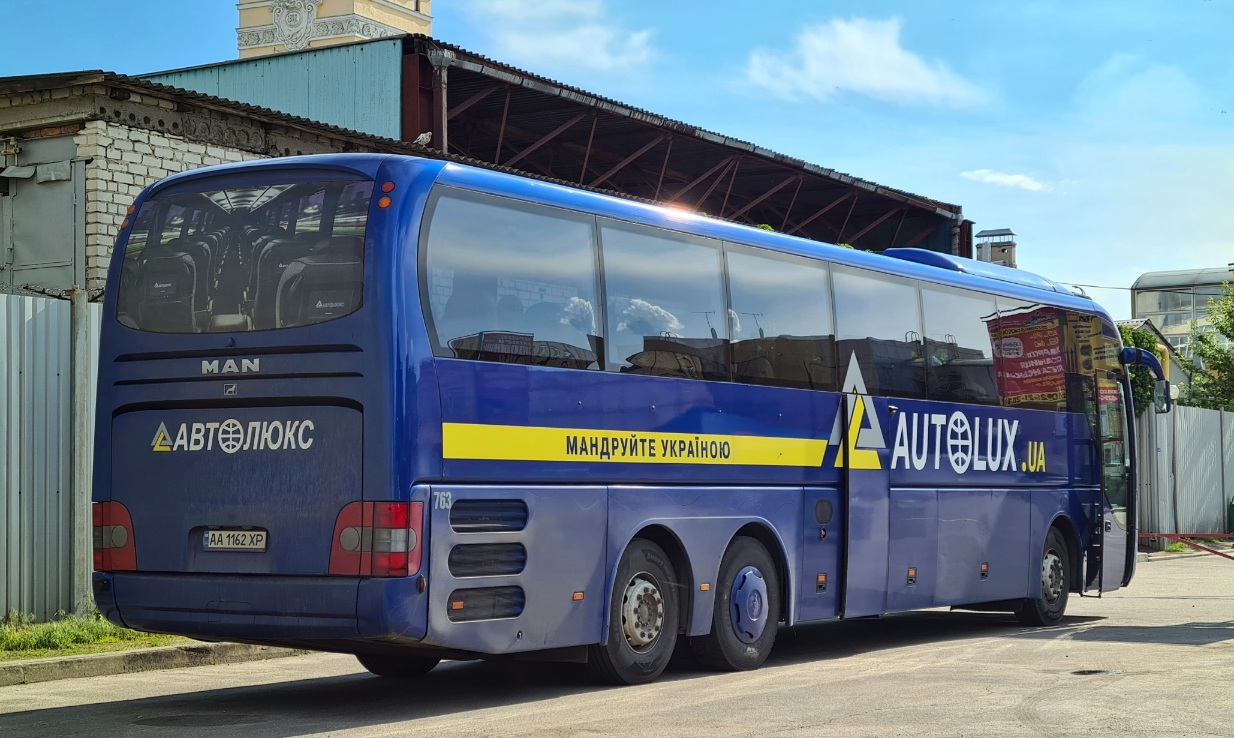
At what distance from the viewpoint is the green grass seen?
1159 centimetres

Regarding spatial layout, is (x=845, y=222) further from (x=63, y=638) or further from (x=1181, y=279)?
(x=1181, y=279)

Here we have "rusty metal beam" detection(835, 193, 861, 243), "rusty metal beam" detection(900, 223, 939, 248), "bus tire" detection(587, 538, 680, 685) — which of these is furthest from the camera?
"rusty metal beam" detection(900, 223, 939, 248)

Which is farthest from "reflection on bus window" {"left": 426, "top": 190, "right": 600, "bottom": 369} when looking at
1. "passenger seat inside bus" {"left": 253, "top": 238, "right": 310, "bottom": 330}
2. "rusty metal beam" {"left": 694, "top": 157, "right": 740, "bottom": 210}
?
"rusty metal beam" {"left": 694, "top": 157, "right": 740, "bottom": 210}

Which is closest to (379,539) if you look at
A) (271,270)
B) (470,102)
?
(271,270)

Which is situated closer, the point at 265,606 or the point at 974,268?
the point at 265,606

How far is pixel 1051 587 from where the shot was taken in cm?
1622

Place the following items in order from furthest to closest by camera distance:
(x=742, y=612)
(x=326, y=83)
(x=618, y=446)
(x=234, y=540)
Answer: (x=326, y=83) → (x=742, y=612) → (x=618, y=446) → (x=234, y=540)

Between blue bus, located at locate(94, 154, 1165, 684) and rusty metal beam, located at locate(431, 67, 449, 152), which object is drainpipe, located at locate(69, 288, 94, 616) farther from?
rusty metal beam, located at locate(431, 67, 449, 152)

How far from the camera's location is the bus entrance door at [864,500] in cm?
1299

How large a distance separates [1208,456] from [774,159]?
1216cm

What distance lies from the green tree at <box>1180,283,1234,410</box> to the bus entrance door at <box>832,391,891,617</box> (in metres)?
34.5

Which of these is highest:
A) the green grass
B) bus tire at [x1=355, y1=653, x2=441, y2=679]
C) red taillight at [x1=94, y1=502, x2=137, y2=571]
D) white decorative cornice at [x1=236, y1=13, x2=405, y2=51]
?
white decorative cornice at [x1=236, y1=13, x2=405, y2=51]

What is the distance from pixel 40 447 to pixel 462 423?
5328 mm

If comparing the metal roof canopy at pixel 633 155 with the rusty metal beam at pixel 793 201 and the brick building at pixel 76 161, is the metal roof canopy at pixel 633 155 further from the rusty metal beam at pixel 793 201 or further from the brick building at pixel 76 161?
the brick building at pixel 76 161
